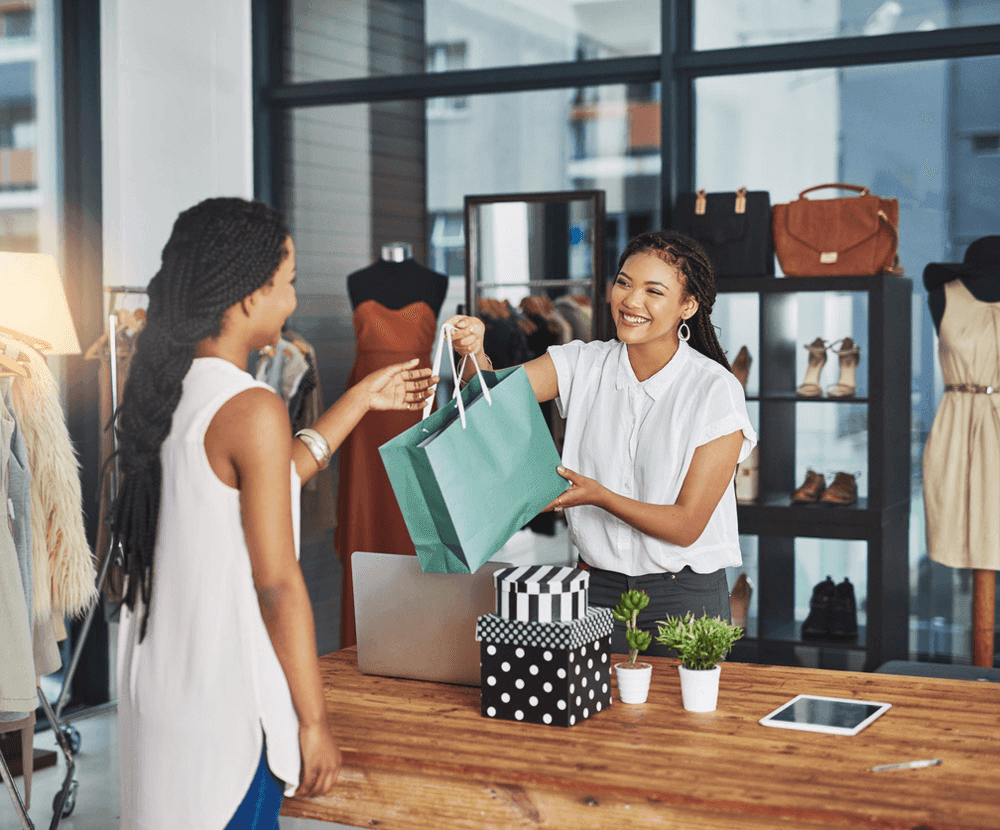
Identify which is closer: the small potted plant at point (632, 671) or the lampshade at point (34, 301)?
the small potted plant at point (632, 671)

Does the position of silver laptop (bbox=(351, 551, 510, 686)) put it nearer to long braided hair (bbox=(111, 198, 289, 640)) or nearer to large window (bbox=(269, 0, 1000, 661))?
long braided hair (bbox=(111, 198, 289, 640))

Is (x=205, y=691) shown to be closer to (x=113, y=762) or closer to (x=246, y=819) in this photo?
A: (x=246, y=819)

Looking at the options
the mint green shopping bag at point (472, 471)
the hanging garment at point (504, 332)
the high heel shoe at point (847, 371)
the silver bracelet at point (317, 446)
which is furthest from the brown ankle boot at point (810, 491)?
the silver bracelet at point (317, 446)

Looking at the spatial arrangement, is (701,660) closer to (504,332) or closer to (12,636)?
(12,636)

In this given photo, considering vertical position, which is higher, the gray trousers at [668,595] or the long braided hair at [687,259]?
the long braided hair at [687,259]

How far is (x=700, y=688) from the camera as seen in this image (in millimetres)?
1938

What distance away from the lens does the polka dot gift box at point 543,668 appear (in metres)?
1.87

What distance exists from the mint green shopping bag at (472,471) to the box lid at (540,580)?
95mm

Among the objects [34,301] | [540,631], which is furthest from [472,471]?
[34,301]

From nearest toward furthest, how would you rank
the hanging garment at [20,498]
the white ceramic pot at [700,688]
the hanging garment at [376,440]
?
the white ceramic pot at [700,688] < the hanging garment at [20,498] < the hanging garment at [376,440]

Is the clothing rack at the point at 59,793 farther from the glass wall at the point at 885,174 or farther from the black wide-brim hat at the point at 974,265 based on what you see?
the black wide-brim hat at the point at 974,265

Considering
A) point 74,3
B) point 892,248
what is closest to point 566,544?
point 892,248

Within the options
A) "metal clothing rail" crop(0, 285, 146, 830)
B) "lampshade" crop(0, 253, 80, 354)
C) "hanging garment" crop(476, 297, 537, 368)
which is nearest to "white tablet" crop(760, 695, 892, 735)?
"metal clothing rail" crop(0, 285, 146, 830)

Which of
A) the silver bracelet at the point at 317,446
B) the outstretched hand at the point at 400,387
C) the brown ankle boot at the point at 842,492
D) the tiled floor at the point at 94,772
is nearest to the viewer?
the silver bracelet at the point at 317,446
